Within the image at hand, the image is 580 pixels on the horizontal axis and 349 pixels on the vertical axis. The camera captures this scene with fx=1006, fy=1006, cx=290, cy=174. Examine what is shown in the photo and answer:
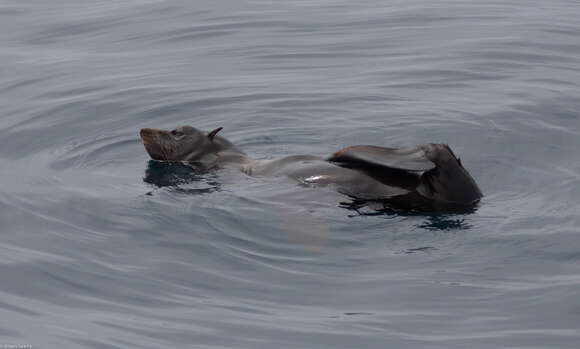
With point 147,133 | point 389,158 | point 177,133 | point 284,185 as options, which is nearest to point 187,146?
point 177,133

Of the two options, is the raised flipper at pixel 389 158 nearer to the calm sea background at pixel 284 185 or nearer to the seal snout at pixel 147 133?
the calm sea background at pixel 284 185

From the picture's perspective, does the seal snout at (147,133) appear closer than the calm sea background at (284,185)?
No

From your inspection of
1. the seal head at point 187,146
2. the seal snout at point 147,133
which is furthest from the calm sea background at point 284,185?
the seal snout at point 147,133

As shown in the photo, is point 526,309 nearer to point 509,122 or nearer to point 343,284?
point 343,284

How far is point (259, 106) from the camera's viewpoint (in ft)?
38.9

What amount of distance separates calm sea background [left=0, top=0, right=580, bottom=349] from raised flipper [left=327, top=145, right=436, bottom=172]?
0.36 meters

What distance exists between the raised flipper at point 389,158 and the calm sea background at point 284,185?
0.36 m

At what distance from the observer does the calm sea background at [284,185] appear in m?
6.33

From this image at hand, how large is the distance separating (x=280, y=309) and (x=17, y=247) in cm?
238

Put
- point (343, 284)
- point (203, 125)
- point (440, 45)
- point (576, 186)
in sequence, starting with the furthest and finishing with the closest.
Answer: point (440, 45) < point (203, 125) < point (576, 186) < point (343, 284)

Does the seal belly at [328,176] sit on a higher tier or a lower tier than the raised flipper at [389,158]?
lower

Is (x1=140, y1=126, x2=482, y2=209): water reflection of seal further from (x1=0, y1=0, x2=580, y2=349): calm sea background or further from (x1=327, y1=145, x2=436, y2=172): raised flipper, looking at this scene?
(x1=0, y1=0, x2=580, y2=349): calm sea background

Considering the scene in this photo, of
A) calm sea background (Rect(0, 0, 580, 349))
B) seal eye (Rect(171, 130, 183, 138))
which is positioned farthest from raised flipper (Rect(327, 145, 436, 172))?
seal eye (Rect(171, 130, 183, 138))

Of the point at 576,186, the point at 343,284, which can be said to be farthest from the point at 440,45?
the point at 343,284
